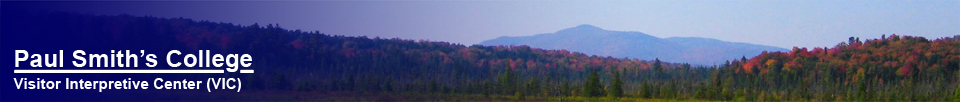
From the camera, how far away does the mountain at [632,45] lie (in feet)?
213

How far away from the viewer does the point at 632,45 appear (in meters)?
71.3

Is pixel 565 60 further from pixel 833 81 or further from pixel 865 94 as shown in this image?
pixel 865 94

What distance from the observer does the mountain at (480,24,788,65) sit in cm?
6481

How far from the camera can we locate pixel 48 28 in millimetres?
29969

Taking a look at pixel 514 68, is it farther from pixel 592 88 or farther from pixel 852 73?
pixel 852 73

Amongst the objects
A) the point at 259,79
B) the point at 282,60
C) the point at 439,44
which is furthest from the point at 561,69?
the point at 259,79

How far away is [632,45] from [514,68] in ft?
123

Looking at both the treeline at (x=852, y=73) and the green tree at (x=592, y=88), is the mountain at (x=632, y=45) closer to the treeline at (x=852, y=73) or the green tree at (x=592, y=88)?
the treeline at (x=852, y=73)

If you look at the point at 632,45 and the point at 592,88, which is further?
the point at 632,45

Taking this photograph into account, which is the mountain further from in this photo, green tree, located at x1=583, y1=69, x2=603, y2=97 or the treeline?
green tree, located at x1=583, y1=69, x2=603, y2=97

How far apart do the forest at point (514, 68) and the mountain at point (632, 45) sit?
25.0 meters

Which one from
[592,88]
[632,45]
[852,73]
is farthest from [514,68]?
[632,45]

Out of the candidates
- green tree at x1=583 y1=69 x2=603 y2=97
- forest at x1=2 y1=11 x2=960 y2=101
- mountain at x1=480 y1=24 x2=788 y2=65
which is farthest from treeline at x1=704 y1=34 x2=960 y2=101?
mountain at x1=480 y1=24 x2=788 y2=65

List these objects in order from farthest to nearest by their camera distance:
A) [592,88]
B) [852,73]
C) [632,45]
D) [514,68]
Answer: [632,45] → [514,68] → [852,73] → [592,88]
